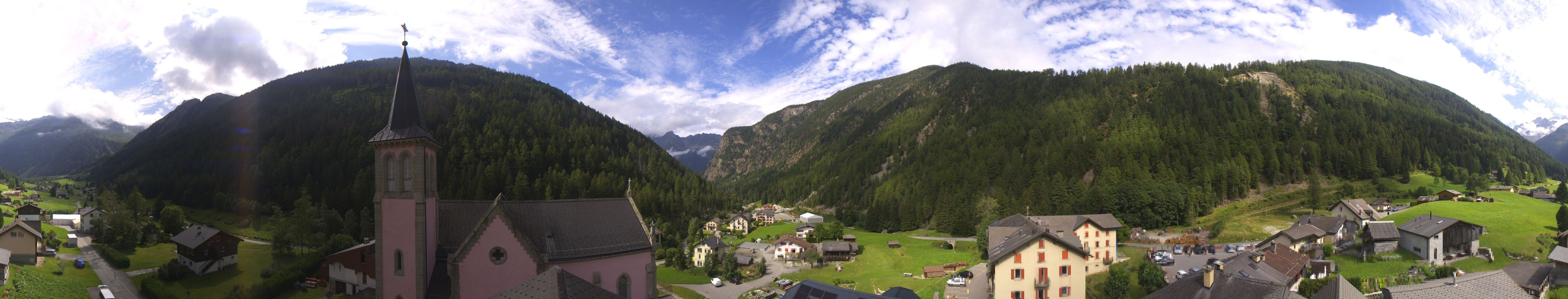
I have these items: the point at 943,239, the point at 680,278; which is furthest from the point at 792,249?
the point at 943,239

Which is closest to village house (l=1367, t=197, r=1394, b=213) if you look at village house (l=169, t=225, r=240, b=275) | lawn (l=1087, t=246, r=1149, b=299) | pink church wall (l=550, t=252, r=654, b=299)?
lawn (l=1087, t=246, r=1149, b=299)

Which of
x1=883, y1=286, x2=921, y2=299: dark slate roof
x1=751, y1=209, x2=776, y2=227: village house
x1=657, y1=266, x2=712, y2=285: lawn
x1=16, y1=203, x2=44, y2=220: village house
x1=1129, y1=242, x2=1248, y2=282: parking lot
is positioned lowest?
x1=751, y1=209, x2=776, y2=227: village house

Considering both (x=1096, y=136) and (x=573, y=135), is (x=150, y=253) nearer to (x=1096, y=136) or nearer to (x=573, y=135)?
(x=573, y=135)

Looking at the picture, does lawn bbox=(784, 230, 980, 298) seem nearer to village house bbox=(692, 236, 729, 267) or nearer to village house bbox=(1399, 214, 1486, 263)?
village house bbox=(692, 236, 729, 267)

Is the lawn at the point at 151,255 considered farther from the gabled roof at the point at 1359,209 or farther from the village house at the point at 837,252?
the gabled roof at the point at 1359,209

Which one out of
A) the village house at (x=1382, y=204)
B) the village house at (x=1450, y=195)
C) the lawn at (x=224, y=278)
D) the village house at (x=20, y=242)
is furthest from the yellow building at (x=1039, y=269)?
the village house at (x=1450, y=195)

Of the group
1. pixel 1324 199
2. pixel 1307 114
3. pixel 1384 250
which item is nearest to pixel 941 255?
pixel 1384 250

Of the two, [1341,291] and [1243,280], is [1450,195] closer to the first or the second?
[1341,291]
